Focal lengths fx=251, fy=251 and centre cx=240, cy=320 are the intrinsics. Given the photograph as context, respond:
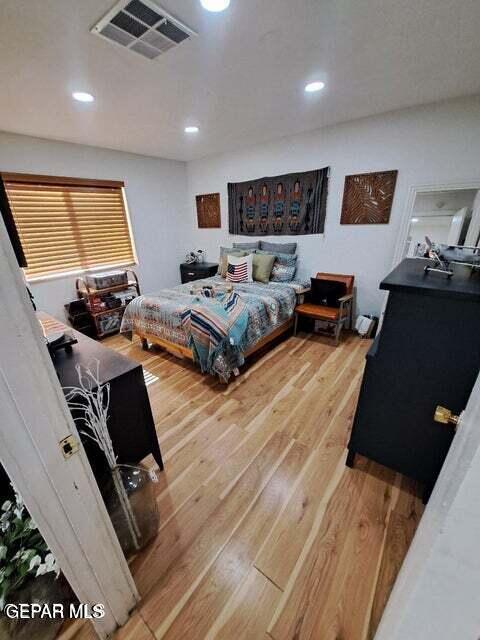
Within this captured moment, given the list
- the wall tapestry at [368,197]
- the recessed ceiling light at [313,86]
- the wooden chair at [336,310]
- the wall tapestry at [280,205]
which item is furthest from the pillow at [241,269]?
the recessed ceiling light at [313,86]

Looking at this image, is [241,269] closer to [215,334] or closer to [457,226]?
[215,334]

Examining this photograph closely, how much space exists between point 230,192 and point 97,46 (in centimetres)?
262

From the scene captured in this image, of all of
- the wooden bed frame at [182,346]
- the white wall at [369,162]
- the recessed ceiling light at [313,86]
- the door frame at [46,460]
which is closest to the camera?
the door frame at [46,460]

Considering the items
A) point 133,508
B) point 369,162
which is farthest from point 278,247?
point 133,508

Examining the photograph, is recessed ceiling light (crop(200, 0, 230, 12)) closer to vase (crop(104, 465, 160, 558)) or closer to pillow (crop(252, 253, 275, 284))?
vase (crop(104, 465, 160, 558))

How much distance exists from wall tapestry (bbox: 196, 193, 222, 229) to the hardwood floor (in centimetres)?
324

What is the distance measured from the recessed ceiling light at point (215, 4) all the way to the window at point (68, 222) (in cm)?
273

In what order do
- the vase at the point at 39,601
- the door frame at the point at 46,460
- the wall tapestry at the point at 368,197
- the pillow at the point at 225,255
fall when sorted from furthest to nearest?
the pillow at the point at 225,255 → the wall tapestry at the point at 368,197 → the vase at the point at 39,601 → the door frame at the point at 46,460

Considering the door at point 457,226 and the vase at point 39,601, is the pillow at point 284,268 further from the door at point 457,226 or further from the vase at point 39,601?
the vase at point 39,601

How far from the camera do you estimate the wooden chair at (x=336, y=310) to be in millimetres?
2957

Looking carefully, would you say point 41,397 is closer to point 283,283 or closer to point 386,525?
point 386,525

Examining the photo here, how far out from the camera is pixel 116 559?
2.87 ft

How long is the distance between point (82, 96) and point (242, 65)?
4.38 feet

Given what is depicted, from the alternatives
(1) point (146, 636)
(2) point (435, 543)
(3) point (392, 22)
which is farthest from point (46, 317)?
(3) point (392, 22)
